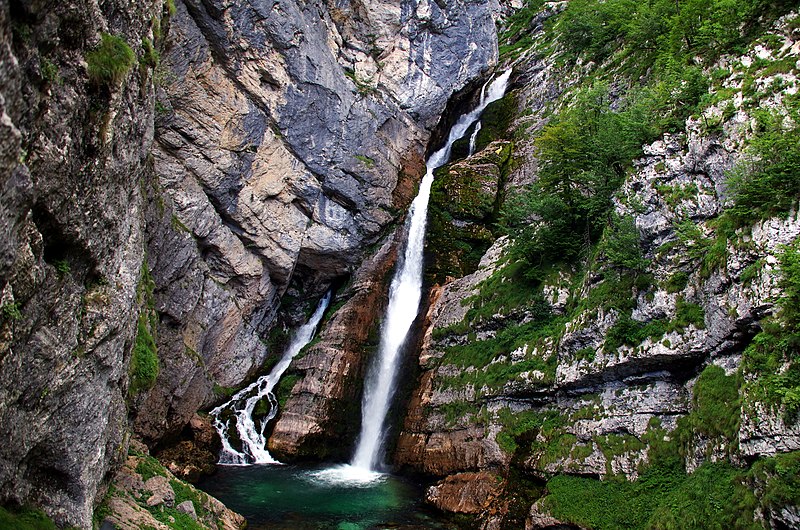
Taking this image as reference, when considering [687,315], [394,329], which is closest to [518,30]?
[394,329]

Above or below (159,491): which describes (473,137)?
above

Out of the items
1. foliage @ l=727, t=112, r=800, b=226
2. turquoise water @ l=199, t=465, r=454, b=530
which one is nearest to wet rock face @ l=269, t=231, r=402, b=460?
turquoise water @ l=199, t=465, r=454, b=530

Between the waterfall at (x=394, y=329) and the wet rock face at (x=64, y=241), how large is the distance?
12.9 metres

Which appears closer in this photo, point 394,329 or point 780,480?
point 780,480

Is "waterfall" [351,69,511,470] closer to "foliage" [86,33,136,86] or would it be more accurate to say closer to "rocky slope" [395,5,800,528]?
"rocky slope" [395,5,800,528]

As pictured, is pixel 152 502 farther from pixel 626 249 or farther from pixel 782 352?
pixel 626 249

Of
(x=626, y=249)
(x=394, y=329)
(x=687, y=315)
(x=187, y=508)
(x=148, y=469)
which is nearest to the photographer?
(x=187, y=508)

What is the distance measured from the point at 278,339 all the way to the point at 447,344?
397 inches

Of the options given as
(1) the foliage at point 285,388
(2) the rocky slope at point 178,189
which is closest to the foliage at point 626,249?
(2) the rocky slope at point 178,189

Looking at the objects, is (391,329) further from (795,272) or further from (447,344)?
(795,272)

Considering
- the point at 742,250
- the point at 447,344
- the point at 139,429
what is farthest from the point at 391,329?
the point at 742,250

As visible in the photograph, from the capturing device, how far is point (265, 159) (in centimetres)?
2547

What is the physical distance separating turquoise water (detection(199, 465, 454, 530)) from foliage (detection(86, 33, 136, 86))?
12.4 m

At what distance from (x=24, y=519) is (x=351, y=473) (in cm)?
1472
